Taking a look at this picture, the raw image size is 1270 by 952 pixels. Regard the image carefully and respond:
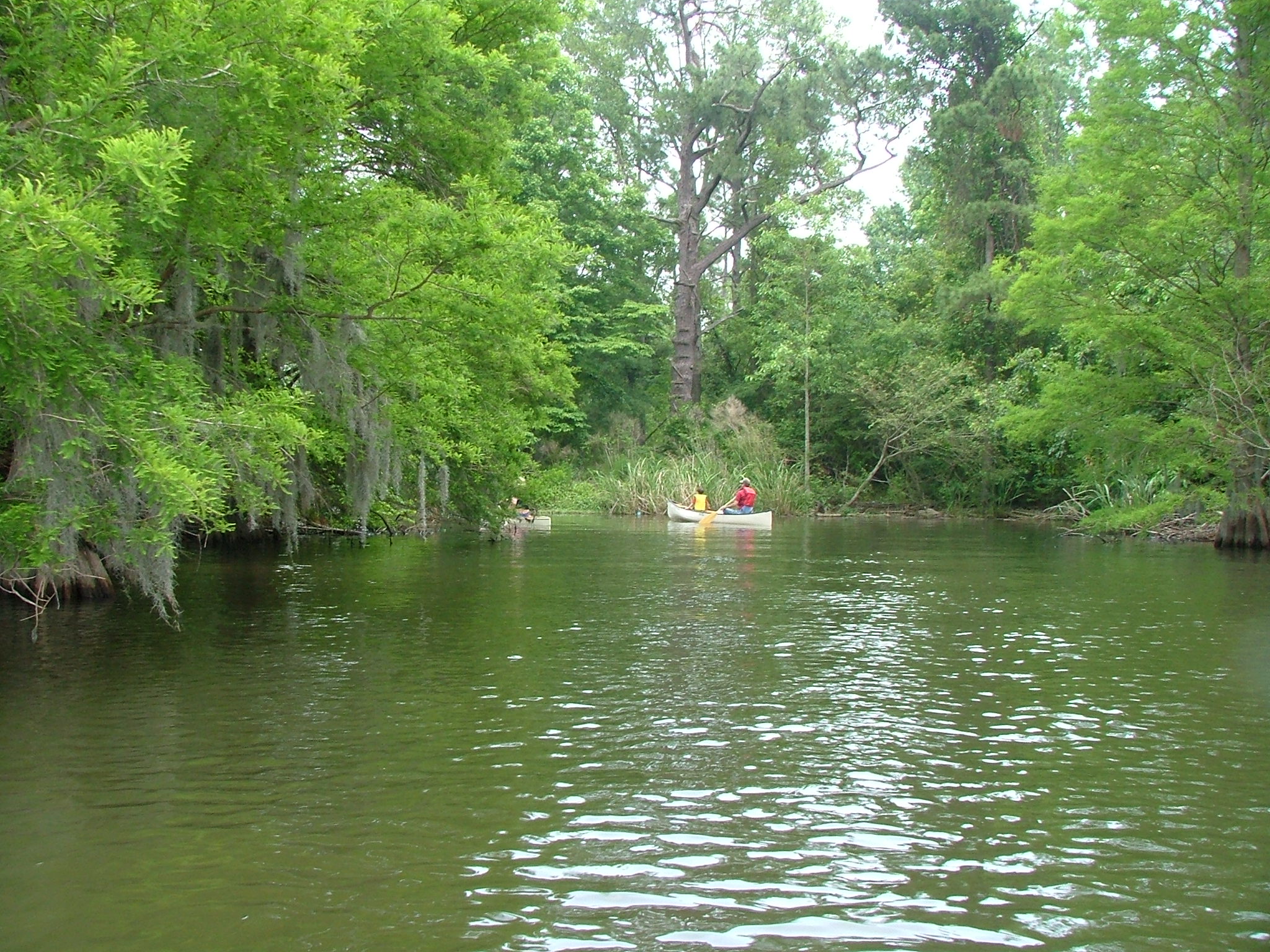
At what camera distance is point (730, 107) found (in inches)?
1745

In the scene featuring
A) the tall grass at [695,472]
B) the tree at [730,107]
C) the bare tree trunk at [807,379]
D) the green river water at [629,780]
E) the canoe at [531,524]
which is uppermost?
the tree at [730,107]

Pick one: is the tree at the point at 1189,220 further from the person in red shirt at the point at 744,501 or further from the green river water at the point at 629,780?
the green river water at the point at 629,780

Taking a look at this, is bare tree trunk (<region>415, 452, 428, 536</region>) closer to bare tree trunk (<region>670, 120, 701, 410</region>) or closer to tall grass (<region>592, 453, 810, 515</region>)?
tall grass (<region>592, 453, 810, 515</region>)

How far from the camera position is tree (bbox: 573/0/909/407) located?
144ft

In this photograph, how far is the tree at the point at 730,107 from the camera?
43.9 meters

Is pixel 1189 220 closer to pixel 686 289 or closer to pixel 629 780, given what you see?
pixel 629 780

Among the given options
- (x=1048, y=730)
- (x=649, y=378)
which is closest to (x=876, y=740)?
(x=1048, y=730)

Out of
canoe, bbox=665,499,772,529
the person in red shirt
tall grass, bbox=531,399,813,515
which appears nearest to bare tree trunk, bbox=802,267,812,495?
tall grass, bbox=531,399,813,515

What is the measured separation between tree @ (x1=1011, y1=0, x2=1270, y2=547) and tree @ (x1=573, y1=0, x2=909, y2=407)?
63.6 ft

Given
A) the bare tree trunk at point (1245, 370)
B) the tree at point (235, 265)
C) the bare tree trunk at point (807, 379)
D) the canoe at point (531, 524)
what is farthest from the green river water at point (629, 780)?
the bare tree trunk at point (807, 379)

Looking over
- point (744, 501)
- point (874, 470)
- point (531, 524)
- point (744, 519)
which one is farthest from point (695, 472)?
point (531, 524)

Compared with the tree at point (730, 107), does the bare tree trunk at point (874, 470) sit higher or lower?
lower

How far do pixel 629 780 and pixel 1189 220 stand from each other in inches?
844

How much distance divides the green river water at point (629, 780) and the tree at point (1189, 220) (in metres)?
12.6
